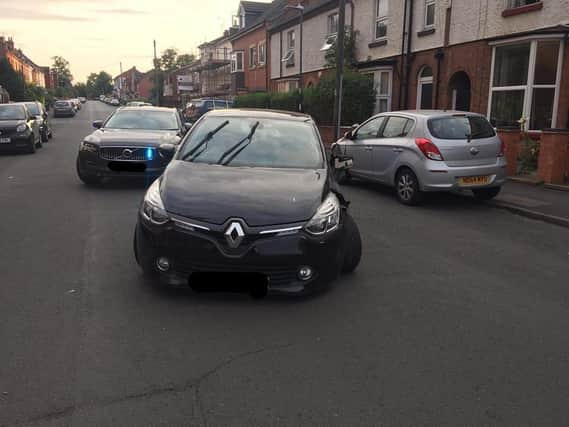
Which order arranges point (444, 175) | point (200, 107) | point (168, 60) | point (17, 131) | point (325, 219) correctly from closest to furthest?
point (325, 219) → point (444, 175) → point (17, 131) → point (200, 107) → point (168, 60)

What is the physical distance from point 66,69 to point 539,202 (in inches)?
6704

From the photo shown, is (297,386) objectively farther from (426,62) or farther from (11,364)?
(426,62)

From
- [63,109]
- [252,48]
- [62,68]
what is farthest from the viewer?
[62,68]

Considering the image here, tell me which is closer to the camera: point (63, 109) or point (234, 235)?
point (234, 235)

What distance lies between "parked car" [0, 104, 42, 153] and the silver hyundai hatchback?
12.0 m

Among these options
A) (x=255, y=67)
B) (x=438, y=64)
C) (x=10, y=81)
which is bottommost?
(x=438, y=64)

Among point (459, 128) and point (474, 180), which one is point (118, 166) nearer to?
point (459, 128)

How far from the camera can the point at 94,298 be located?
4699 mm

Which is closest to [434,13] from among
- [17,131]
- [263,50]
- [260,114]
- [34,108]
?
[17,131]

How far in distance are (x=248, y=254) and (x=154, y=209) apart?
36.9 inches

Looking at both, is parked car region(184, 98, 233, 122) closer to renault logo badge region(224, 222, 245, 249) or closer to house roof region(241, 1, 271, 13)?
house roof region(241, 1, 271, 13)

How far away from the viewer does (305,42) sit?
30.8 meters

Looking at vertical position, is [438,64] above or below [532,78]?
above

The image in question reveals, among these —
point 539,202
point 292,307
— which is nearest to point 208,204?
point 292,307
